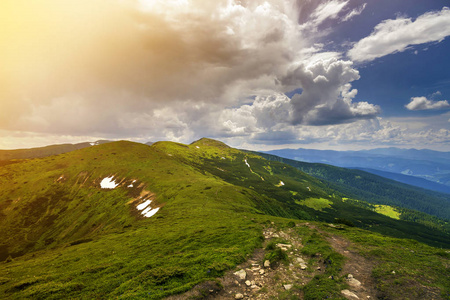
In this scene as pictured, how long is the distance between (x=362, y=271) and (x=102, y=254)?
142ft

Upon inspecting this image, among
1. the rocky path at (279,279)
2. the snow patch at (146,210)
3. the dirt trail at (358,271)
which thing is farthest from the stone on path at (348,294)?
the snow patch at (146,210)

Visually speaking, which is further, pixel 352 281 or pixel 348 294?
pixel 352 281

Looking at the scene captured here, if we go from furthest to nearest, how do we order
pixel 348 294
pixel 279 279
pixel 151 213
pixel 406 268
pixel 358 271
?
pixel 151 213
pixel 406 268
pixel 358 271
pixel 279 279
pixel 348 294

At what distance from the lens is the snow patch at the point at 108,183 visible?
433 feet

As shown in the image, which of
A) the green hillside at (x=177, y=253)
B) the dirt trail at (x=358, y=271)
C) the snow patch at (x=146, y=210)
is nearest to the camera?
the dirt trail at (x=358, y=271)

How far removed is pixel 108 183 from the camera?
137750 mm

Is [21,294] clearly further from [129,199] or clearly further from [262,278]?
[129,199]

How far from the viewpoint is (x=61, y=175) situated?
16062 centimetres

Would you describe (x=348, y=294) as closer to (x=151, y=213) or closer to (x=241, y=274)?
(x=241, y=274)

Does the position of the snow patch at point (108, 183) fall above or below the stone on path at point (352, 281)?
below

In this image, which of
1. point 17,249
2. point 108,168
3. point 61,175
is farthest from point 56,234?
point 61,175

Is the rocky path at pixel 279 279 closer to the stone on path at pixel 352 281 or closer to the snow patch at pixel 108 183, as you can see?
the stone on path at pixel 352 281

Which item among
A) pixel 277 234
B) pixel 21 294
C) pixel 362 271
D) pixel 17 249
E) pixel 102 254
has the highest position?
pixel 362 271

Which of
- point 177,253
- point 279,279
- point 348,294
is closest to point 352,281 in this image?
point 348,294
